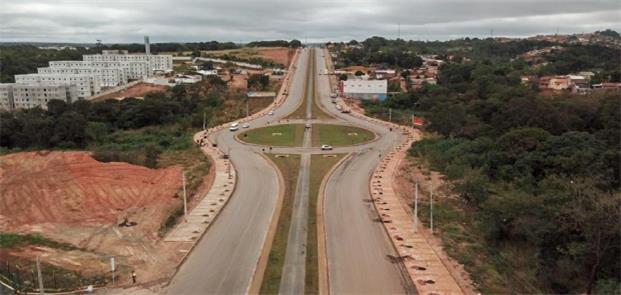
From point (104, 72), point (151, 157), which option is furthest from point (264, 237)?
point (104, 72)

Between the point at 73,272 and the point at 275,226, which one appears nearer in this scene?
the point at 73,272

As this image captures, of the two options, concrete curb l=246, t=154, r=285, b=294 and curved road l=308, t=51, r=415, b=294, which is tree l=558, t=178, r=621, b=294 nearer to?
curved road l=308, t=51, r=415, b=294

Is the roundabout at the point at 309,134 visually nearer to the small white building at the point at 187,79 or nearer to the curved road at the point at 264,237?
the curved road at the point at 264,237

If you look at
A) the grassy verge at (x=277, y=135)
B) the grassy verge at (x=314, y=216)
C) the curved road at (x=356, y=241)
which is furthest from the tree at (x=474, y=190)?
the grassy verge at (x=277, y=135)

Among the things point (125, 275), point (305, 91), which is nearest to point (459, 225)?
point (125, 275)

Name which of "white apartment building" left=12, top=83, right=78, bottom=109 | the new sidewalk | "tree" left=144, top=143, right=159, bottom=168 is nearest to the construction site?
"tree" left=144, top=143, right=159, bottom=168

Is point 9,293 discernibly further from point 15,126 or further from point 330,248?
point 15,126

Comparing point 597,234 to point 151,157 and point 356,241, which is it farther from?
point 151,157
